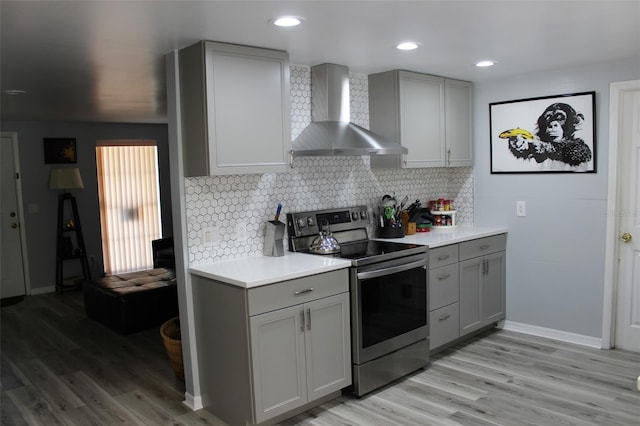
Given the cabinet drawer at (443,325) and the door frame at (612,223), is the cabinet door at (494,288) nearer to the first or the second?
the cabinet drawer at (443,325)

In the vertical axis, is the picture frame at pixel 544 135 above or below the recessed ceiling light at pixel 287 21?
below

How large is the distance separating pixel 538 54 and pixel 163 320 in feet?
12.7

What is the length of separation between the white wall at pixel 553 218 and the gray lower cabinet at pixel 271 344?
1.99 m


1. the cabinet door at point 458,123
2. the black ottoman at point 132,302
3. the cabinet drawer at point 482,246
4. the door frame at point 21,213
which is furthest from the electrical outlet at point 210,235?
the door frame at point 21,213

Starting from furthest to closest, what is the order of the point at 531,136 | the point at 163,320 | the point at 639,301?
the point at 163,320 → the point at 531,136 → the point at 639,301

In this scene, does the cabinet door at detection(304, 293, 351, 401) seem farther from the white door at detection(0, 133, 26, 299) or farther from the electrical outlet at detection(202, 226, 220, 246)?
the white door at detection(0, 133, 26, 299)

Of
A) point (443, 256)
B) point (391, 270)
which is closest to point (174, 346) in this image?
point (391, 270)

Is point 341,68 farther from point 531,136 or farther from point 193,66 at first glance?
point 531,136

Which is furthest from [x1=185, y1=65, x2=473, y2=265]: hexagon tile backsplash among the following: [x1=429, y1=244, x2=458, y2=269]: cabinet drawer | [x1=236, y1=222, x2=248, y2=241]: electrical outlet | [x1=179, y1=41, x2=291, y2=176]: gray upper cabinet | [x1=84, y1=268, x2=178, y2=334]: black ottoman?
[x1=84, y1=268, x2=178, y2=334]: black ottoman

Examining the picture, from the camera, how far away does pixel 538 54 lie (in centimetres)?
348

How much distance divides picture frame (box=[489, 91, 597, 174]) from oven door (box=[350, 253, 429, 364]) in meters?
1.40

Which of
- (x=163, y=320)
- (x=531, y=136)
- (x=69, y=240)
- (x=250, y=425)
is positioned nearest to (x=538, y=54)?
(x=531, y=136)

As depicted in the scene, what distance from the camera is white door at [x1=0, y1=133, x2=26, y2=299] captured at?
250 inches

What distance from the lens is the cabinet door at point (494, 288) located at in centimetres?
427
